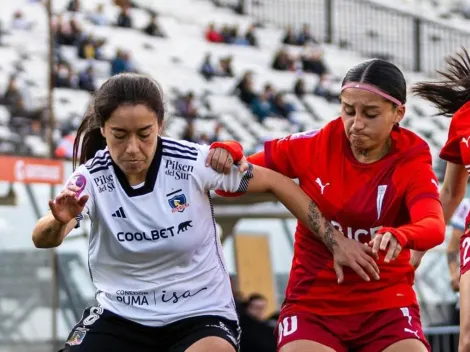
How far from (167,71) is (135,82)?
67.0 ft

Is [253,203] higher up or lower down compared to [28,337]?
higher up

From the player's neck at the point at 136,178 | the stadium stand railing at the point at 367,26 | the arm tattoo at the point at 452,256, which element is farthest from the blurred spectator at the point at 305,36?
the player's neck at the point at 136,178

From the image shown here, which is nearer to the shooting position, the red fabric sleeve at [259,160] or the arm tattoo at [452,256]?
the red fabric sleeve at [259,160]

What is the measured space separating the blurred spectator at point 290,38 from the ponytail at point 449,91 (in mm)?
24649

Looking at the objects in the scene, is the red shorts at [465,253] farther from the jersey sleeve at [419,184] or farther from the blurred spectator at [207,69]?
the blurred spectator at [207,69]

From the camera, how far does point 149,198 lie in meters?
5.25

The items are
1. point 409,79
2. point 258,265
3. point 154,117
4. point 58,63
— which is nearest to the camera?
point 154,117

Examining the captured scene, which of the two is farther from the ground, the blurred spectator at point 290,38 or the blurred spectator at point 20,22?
the blurred spectator at point 20,22

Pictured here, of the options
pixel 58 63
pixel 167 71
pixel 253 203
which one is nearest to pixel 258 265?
pixel 253 203

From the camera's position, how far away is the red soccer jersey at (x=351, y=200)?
5418 millimetres

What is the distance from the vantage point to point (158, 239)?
5.20 meters

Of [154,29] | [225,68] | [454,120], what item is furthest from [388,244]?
[154,29]

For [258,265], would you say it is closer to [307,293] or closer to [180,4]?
[307,293]

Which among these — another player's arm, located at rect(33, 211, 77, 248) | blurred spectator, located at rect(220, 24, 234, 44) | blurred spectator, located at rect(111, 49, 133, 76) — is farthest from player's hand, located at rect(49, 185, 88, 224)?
blurred spectator, located at rect(220, 24, 234, 44)
